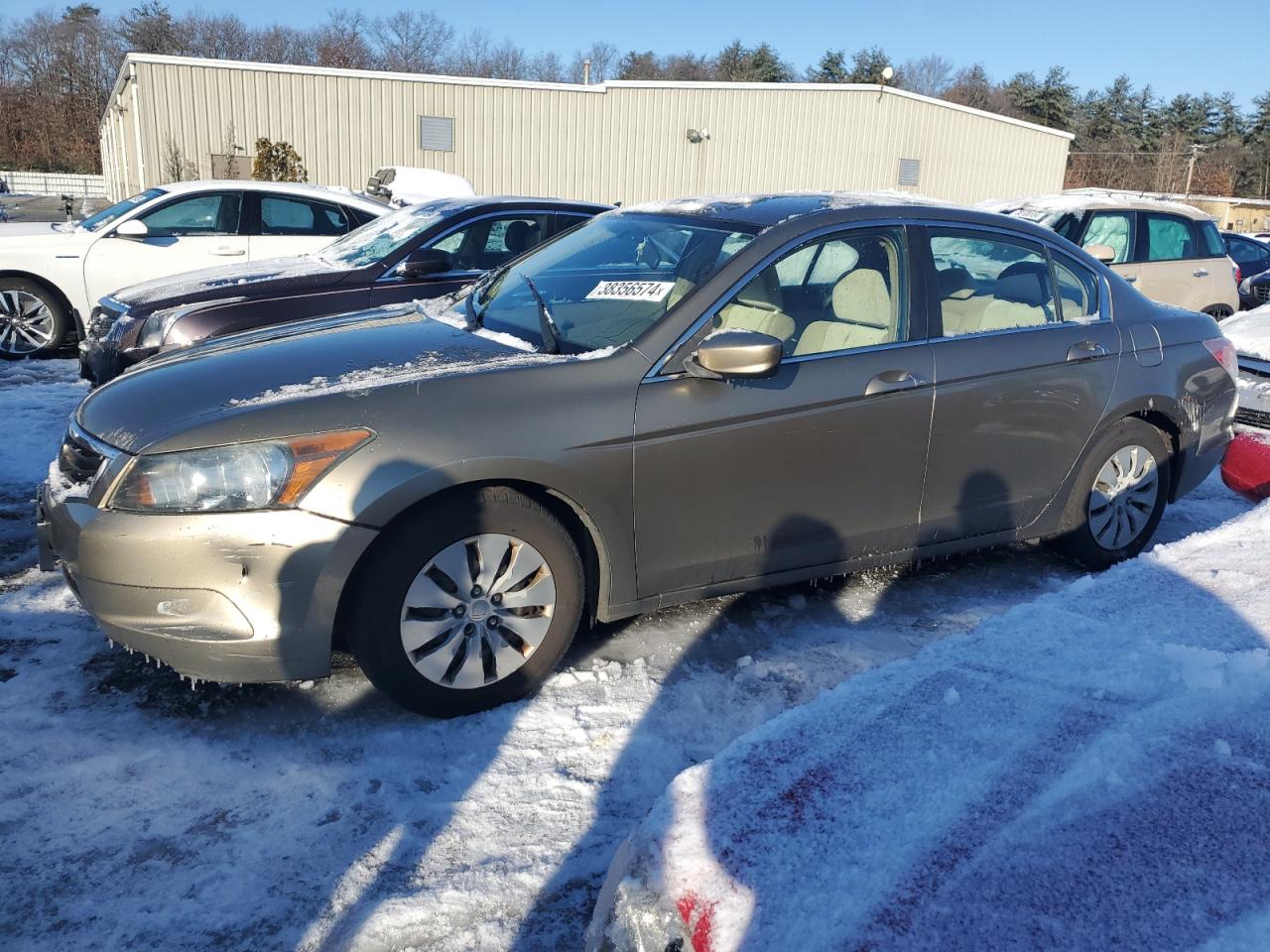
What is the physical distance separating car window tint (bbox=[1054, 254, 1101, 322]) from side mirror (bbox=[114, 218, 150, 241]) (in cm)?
784

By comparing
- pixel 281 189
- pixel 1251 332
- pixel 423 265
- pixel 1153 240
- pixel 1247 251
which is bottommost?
pixel 1251 332

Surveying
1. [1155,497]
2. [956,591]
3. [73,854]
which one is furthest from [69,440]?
[1155,497]

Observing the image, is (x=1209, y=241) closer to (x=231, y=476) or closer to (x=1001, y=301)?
(x=1001, y=301)

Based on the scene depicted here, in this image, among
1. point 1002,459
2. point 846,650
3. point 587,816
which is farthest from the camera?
point 1002,459

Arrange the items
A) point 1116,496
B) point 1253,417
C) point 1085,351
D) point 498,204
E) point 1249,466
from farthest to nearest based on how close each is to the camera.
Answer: point 498,204 → point 1253,417 → point 1249,466 → point 1116,496 → point 1085,351

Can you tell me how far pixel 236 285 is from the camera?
662 centimetres

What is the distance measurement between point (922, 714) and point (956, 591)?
9.33 feet

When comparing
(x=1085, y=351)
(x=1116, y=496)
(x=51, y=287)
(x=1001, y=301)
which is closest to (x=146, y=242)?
(x=51, y=287)

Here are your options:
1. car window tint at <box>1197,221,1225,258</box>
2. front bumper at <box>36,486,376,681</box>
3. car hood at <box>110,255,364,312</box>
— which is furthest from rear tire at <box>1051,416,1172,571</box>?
car window tint at <box>1197,221,1225,258</box>

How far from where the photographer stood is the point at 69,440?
3.41 metres

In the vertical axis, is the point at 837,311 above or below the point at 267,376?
above

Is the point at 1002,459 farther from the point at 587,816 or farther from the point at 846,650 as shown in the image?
the point at 587,816

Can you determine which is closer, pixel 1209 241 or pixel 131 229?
pixel 131 229

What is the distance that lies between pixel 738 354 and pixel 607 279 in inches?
35.2
